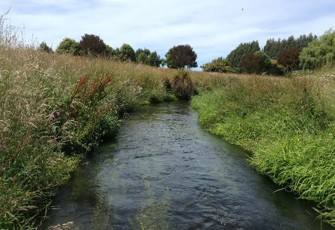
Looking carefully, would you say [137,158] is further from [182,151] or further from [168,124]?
[168,124]

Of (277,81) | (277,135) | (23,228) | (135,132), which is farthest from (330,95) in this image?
(23,228)

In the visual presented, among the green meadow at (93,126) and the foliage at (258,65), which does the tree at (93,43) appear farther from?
the green meadow at (93,126)

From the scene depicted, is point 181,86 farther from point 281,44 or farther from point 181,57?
point 281,44

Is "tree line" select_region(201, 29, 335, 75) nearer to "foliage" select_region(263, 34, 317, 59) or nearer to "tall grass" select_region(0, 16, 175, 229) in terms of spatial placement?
"tall grass" select_region(0, 16, 175, 229)

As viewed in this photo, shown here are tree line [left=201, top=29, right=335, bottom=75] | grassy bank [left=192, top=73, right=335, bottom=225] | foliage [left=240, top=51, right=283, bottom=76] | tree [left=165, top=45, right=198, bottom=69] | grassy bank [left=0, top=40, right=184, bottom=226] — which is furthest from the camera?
tree [left=165, top=45, right=198, bottom=69]

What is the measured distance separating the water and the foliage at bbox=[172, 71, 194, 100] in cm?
1590

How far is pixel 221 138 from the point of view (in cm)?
1118

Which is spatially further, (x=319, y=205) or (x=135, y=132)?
(x=135, y=132)

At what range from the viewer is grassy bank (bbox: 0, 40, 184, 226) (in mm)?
4262

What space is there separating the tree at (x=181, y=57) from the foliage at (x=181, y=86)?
143 ft

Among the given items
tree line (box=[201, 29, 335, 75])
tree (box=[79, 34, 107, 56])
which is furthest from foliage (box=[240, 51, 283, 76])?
tree (box=[79, 34, 107, 56])

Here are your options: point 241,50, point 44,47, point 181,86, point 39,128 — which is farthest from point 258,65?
point 241,50

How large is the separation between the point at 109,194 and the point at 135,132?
550 cm

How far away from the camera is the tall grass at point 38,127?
4.27m
